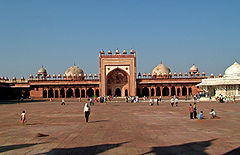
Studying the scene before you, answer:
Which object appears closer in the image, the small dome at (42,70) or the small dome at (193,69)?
the small dome at (193,69)

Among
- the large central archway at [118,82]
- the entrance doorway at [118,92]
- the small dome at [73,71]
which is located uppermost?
the small dome at [73,71]

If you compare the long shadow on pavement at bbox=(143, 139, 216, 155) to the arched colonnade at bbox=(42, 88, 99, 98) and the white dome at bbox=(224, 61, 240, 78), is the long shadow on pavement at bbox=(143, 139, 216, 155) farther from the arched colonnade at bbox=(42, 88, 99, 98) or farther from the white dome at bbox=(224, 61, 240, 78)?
the arched colonnade at bbox=(42, 88, 99, 98)

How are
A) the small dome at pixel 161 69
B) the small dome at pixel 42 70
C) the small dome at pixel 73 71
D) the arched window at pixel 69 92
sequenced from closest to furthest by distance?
the arched window at pixel 69 92 → the small dome at pixel 42 70 → the small dome at pixel 73 71 → the small dome at pixel 161 69

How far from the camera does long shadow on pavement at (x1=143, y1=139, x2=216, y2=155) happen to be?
575 cm

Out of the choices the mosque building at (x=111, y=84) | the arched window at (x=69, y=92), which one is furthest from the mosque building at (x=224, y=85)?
the arched window at (x=69, y=92)

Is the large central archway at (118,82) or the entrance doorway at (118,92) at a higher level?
the large central archway at (118,82)

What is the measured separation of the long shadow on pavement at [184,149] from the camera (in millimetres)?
5750

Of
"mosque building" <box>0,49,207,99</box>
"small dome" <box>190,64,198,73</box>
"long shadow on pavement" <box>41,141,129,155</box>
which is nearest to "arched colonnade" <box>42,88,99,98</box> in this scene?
"mosque building" <box>0,49,207,99</box>

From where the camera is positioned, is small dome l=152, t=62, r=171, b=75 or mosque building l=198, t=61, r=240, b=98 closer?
mosque building l=198, t=61, r=240, b=98

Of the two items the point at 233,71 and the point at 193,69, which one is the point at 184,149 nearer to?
the point at 233,71

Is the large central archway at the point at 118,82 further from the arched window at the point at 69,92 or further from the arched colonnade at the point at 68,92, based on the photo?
the arched window at the point at 69,92

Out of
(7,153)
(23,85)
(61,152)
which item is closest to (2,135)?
(7,153)

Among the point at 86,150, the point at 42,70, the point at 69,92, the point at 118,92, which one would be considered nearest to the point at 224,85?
the point at 118,92

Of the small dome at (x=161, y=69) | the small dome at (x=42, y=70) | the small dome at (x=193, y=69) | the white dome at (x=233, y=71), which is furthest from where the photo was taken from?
the small dome at (x=161, y=69)
